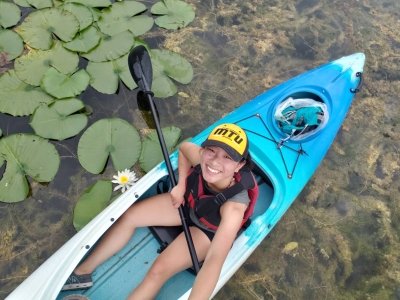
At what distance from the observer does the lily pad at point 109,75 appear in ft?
13.9

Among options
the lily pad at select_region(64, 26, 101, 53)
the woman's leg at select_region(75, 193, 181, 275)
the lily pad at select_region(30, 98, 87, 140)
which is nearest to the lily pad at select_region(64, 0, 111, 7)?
the lily pad at select_region(64, 26, 101, 53)

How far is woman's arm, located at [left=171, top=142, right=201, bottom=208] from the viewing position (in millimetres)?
3096

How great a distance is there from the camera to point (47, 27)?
4.34 meters

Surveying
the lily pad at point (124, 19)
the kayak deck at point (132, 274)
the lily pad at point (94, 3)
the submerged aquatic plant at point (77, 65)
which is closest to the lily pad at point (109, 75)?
the submerged aquatic plant at point (77, 65)

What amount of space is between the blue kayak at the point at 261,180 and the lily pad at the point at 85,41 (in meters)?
1.47

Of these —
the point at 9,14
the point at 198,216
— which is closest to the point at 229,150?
the point at 198,216

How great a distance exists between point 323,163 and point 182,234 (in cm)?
189

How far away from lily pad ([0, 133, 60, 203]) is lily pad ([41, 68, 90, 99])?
47 centimetres

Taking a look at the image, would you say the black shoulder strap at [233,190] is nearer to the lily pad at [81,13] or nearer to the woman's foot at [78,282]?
the woman's foot at [78,282]

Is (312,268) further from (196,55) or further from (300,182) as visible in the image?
(196,55)

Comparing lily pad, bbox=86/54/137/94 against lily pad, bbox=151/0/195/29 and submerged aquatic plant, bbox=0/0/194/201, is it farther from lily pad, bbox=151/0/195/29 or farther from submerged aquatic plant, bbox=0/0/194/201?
lily pad, bbox=151/0/195/29

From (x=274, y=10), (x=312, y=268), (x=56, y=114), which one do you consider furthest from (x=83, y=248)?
(x=274, y=10)

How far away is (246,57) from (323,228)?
2.02m

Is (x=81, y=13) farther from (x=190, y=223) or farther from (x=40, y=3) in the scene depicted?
(x=190, y=223)
